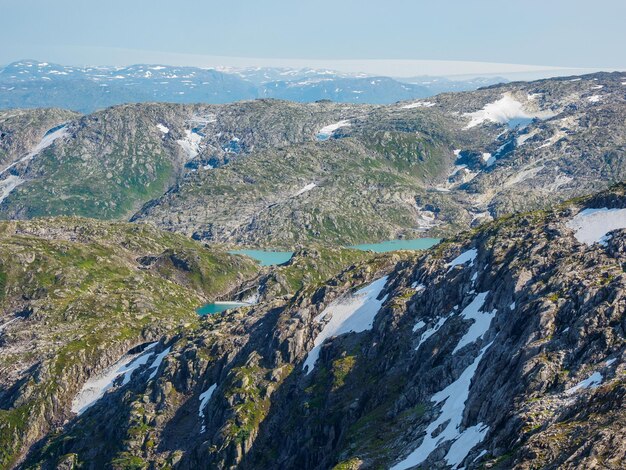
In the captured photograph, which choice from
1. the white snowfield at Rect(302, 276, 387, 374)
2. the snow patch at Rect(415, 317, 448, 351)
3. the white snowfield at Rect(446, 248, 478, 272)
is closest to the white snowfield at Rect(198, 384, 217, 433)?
the white snowfield at Rect(302, 276, 387, 374)

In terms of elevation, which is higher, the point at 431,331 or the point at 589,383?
the point at 589,383

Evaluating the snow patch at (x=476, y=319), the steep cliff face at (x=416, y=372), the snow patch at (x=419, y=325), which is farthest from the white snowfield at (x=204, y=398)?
the snow patch at (x=476, y=319)

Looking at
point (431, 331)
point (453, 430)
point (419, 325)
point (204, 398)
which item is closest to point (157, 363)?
point (204, 398)

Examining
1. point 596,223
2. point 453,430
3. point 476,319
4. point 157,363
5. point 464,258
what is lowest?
point 157,363

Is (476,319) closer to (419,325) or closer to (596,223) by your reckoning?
(419,325)

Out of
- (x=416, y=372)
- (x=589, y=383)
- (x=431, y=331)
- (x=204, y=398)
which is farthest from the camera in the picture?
(x=204, y=398)

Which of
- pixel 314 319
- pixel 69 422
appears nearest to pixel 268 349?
pixel 314 319

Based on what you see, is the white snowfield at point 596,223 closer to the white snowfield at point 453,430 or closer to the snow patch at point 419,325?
the snow patch at point 419,325

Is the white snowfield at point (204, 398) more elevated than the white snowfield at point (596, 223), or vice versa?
the white snowfield at point (596, 223)
